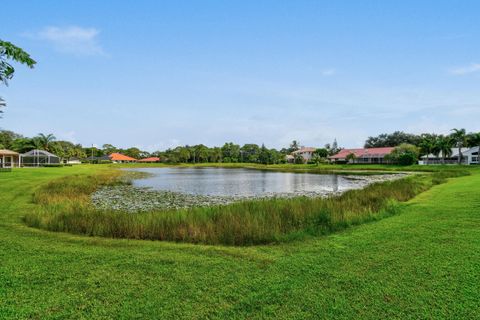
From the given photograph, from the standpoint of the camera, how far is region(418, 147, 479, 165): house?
64.1 meters

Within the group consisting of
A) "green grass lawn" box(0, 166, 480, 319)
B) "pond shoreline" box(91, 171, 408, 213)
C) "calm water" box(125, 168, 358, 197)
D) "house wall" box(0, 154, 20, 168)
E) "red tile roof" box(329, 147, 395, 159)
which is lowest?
"calm water" box(125, 168, 358, 197)

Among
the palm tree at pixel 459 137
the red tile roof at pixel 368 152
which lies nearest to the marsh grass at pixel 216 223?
the palm tree at pixel 459 137

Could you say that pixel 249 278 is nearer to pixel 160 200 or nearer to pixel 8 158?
pixel 160 200

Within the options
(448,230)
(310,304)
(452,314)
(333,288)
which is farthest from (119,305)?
(448,230)

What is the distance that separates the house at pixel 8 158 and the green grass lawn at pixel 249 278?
47.8m

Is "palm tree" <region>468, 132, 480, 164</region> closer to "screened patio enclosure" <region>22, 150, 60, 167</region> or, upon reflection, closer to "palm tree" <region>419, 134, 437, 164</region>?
"palm tree" <region>419, 134, 437, 164</region>

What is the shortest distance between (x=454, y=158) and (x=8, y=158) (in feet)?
295

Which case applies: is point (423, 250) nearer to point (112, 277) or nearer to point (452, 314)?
point (452, 314)

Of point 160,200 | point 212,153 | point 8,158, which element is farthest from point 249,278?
point 212,153

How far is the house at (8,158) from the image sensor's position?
147 ft

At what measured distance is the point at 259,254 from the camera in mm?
6070

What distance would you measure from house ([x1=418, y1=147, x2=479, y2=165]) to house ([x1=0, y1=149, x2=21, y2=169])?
7984 centimetres

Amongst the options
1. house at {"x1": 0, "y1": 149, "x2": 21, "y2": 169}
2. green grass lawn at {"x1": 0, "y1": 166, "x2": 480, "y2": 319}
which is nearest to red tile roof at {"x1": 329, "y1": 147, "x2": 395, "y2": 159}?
house at {"x1": 0, "y1": 149, "x2": 21, "y2": 169}

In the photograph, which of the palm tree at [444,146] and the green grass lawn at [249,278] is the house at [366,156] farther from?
the green grass lawn at [249,278]
